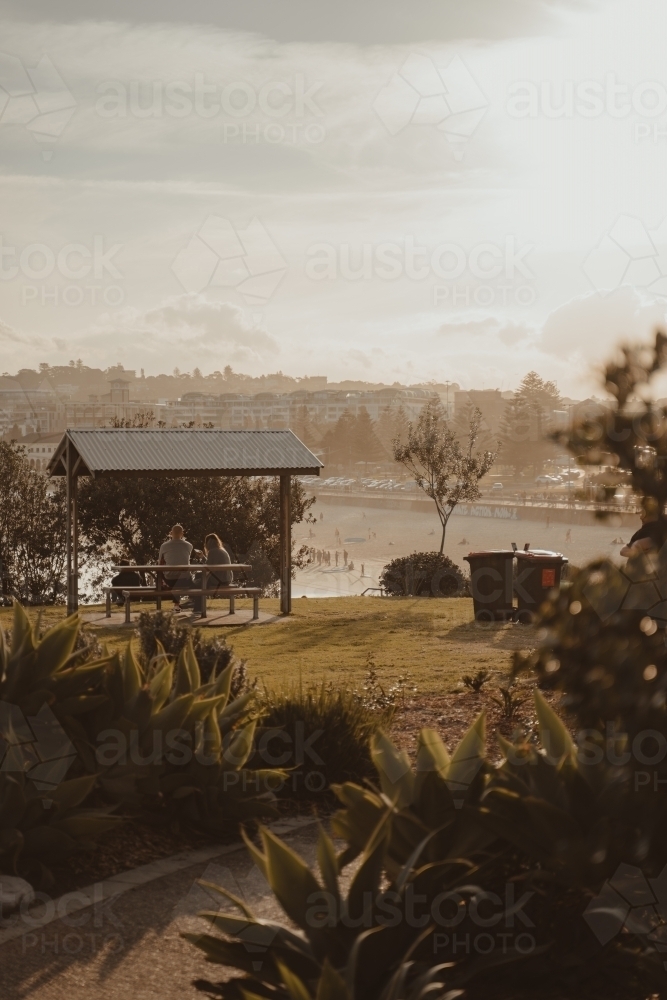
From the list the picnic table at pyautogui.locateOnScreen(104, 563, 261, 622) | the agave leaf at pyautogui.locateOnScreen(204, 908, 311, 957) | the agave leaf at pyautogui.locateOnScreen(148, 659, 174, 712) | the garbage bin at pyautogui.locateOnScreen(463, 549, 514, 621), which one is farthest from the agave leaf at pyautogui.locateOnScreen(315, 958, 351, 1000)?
the garbage bin at pyautogui.locateOnScreen(463, 549, 514, 621)

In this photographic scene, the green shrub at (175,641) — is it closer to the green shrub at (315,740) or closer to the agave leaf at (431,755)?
the green shrub at (315,740)

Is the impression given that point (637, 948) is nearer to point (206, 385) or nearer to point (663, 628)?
point (663, 628)

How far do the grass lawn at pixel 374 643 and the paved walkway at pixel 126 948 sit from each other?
4.41 meters

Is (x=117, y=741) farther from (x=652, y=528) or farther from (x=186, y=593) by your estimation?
(x=186, y=593)

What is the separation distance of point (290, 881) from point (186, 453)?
46.0 feet

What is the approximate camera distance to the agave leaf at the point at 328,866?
3.14 meters

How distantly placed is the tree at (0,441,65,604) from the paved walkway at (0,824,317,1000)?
27.9m

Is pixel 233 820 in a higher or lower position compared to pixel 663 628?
lower

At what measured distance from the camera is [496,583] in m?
16.2

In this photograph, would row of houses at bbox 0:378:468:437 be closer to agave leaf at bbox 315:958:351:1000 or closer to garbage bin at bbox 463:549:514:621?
garbage bin at bbox 463:549:514:621

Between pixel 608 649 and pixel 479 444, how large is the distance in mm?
36989

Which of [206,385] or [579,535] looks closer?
[579,535]

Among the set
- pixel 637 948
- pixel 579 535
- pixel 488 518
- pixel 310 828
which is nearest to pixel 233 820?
pixel 310 828

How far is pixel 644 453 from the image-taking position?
3037 millimetres
